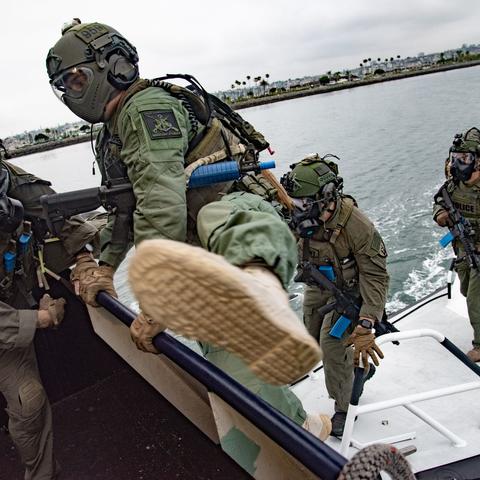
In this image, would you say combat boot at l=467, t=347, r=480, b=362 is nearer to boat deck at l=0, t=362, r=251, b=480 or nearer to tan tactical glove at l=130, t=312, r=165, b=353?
boat deck at l=0, t=362, r=251, b=480

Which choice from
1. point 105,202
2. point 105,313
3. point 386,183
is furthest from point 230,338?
point 386,183

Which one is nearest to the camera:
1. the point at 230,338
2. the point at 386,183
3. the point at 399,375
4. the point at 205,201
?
the point at 230,338

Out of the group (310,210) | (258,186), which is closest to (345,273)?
(310,210)

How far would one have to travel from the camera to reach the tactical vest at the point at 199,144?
2162mm

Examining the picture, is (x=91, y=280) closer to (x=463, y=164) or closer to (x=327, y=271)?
(x=327, y=271)

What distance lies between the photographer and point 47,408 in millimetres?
2641

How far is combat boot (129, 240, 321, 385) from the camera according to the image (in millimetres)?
1030

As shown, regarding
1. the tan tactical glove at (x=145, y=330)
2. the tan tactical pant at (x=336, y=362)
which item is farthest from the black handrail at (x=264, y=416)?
the tan tactical pant at (x=336, y=362)

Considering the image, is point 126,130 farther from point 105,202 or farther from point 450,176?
point 450,176

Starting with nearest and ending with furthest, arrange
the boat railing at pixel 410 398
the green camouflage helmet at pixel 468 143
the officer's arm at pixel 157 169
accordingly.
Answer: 1. the officer's arm at pixel 157 169
2. the boat railing at pixel 410 398
3. the green camouflage helmet at pixel 468 143

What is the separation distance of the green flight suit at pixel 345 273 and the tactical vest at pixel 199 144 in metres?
1.21

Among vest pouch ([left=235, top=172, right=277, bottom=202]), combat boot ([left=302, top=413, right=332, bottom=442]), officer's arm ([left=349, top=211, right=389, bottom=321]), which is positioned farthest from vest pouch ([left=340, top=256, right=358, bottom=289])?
vest pouch ([left=235, top=172, right=277, bottom=202])

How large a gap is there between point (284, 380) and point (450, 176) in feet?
12.9

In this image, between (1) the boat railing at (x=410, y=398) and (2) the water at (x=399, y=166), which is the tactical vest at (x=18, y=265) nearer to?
(1) the boat railing at (x=410, y=398)
